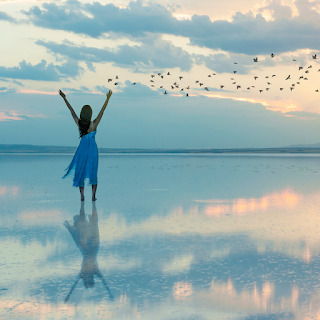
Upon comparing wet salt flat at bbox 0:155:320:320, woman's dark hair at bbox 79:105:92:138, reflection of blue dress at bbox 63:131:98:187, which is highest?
woman's dark hair at bbox 79:105:92:138

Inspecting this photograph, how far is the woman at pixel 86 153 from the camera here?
10.2 metres

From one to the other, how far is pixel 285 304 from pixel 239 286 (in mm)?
541

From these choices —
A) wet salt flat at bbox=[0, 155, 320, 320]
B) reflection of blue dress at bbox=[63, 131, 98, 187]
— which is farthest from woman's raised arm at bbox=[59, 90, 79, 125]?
wet salt flat at bbox=[0, 155, 320, 320]

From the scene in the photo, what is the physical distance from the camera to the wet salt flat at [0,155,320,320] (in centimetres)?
362

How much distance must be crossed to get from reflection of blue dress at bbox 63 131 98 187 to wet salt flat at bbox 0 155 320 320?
0.65 metres

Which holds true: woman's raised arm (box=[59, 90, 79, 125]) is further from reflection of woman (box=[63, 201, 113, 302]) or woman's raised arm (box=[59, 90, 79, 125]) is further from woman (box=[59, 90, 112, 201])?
reflection of woman (box=[63, 201, 113, 302])

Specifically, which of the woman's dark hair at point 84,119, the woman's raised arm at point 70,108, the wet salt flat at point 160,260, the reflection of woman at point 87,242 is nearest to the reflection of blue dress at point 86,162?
the woman's dark hair at point 84,119

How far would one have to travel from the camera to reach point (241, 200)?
1037 centimetres

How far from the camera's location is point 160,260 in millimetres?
5031

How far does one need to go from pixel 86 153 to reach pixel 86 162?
0.22m

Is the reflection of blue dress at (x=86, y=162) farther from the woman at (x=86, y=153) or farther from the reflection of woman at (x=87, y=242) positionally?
the reflection of woman at (x=87, y=242)

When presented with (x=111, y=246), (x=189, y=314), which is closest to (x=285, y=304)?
(x=189, y=314)

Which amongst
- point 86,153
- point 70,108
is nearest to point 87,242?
point 86,153

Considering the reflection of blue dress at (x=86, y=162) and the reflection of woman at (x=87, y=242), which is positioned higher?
the reflection of blue dress at (x=86, y=162)
